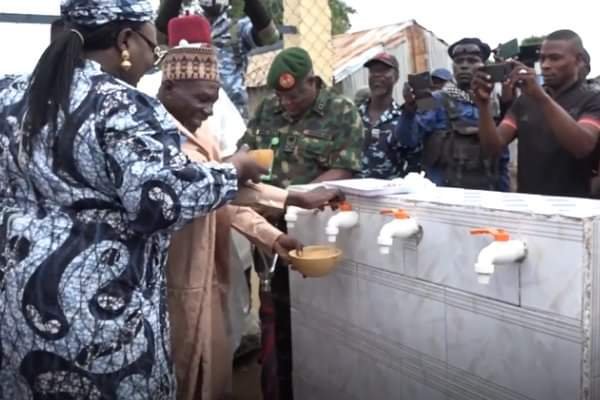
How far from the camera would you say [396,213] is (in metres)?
1.96

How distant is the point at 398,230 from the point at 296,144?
1184mm

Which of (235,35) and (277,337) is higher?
(235,35)

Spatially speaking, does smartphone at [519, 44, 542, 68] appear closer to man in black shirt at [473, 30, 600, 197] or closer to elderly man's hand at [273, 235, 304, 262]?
man in black shirt at [473, 30, 600, 197]

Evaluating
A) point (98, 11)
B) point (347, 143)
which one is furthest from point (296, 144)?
point (98, 11)

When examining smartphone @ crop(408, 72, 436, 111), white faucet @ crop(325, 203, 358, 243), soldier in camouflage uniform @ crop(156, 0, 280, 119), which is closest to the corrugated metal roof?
soldier in camouflage uniform @ crop(156, 0, 280, 119)

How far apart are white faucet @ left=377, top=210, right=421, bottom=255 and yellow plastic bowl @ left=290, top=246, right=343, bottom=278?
270 mm

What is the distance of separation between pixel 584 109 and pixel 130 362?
208 cm

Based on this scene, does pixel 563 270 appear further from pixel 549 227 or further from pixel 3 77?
pixel 3 77

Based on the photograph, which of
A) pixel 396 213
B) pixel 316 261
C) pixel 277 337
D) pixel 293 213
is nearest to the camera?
pixel 396 213

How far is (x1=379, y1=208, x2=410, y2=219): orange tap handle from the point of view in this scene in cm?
195

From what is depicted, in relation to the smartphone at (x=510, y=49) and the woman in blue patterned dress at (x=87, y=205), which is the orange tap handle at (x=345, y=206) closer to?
the woman in blue patterned dress at (x=87, y=205)

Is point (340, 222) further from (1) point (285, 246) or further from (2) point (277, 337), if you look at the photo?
(2) point (277, 337)

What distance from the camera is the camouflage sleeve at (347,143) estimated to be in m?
2.96

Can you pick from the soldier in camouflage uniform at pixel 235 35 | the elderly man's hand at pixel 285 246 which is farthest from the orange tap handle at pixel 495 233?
the soldier in camouflage uniform at pixel 235 35
